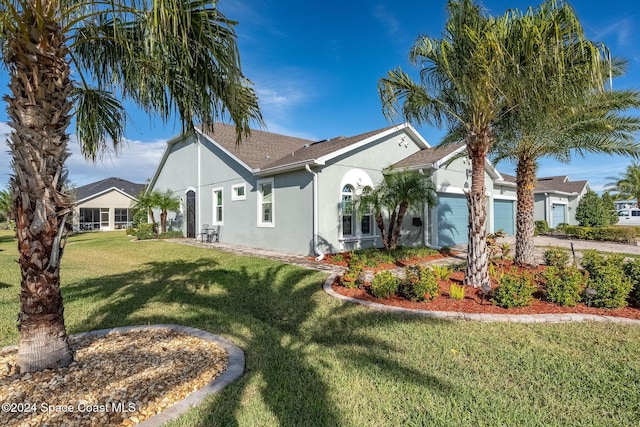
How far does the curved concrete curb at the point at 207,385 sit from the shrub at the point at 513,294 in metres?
4.73

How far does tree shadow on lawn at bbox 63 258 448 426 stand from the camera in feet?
10.6

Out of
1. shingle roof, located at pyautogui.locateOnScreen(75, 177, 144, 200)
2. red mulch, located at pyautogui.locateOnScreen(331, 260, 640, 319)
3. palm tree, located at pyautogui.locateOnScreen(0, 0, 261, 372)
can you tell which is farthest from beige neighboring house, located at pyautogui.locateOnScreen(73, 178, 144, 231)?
palm tree, located at pyautogui.locateOnScreen(0, 0, 261, 372)

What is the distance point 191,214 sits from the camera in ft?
67.2

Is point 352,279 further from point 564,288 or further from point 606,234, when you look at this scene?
point 606,234

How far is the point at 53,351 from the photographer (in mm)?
3654

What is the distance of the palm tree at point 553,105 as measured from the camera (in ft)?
19.7

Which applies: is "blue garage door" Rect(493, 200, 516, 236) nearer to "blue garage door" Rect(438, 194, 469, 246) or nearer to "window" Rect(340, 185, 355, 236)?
"blue garage door" Rect(438, 194, 469, 246)

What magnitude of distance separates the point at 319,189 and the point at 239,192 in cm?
566

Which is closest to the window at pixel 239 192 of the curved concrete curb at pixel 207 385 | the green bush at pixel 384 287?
the green bush at pixel 384 287

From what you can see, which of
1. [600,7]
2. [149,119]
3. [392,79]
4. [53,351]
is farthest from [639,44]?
[53,351]

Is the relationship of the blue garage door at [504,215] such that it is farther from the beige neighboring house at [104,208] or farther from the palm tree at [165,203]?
the beige neighboring house at [104,208]

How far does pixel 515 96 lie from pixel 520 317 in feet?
14.2

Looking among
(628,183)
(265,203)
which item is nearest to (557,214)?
(628,183)

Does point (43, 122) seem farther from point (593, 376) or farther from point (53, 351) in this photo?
point (593, 376)
